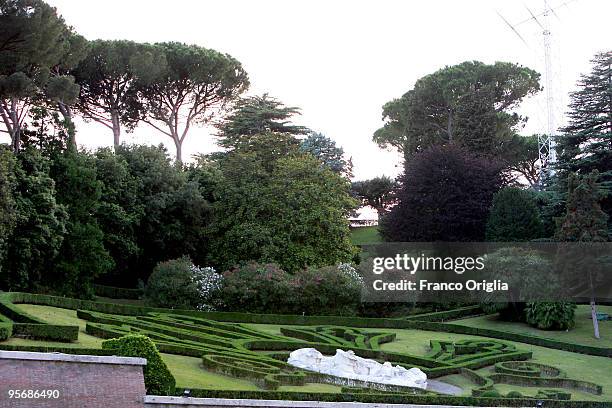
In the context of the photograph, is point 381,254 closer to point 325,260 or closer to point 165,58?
point 325,260

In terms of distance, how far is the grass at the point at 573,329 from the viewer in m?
39.3

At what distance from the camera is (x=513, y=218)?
49.8 m

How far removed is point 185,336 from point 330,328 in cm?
929

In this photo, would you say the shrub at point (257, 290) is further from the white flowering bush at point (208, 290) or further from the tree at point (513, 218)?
the tree at point (513, 218)

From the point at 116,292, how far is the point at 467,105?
31.0 m

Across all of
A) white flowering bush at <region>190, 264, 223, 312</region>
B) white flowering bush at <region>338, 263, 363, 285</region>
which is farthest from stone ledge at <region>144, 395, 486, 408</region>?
white flowering bush at <region>338, 263, 363, 285</region>

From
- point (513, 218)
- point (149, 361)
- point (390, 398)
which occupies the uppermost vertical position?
point (513, 218)

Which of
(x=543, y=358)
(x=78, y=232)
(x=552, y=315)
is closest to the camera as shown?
(x=543, y=358)

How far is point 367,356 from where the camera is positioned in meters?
31.2

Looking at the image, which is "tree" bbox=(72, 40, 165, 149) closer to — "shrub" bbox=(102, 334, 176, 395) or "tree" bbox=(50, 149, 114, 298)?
"tree" bbox=(50, 149, 114, 298)

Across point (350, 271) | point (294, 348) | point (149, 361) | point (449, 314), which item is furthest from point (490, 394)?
point (449, 314)

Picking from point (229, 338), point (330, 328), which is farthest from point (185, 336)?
point (330, 328)

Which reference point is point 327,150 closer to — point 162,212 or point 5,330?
point 162,212

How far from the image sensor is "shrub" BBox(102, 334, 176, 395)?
63.7 feet
